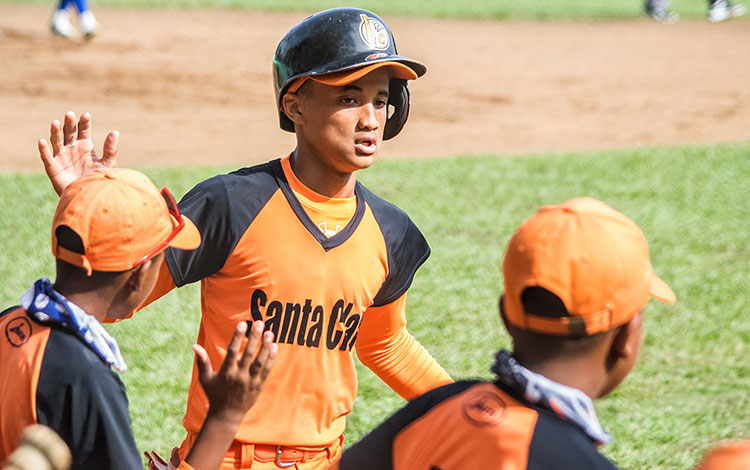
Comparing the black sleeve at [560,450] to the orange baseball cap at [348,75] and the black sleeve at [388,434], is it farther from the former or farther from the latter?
the orange baseball cap at [348,75]

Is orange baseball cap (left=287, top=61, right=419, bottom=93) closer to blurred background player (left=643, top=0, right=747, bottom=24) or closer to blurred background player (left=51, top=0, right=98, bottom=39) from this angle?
blurred background player (left=51, top=0, right=98, bottom=39)

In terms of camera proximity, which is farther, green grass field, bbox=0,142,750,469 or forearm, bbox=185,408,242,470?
green grass field, bbox=0,142,750,469

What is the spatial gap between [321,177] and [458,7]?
17188 mm

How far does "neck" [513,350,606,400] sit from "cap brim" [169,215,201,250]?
109cm

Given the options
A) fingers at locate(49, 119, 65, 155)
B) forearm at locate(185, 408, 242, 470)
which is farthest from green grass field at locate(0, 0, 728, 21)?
forearm at locate(185, 408, 242, 470)

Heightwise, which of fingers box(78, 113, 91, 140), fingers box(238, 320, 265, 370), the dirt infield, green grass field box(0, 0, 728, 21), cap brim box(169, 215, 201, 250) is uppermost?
fingers box(78, 113, 91, 140)

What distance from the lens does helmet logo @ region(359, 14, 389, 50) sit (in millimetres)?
3572

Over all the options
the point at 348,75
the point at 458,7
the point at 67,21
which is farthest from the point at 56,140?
the point at 458,7

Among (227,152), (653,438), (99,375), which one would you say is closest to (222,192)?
(99,375)

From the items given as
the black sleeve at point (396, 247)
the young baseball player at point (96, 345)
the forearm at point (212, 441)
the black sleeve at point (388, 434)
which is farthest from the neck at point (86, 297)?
the black sleeve at point (396, 247)

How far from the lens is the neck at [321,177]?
3646 millimetres

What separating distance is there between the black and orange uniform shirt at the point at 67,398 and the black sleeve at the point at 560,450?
3.36 feet

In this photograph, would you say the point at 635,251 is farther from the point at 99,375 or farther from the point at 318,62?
the point at 318,62

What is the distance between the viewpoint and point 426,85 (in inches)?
619
